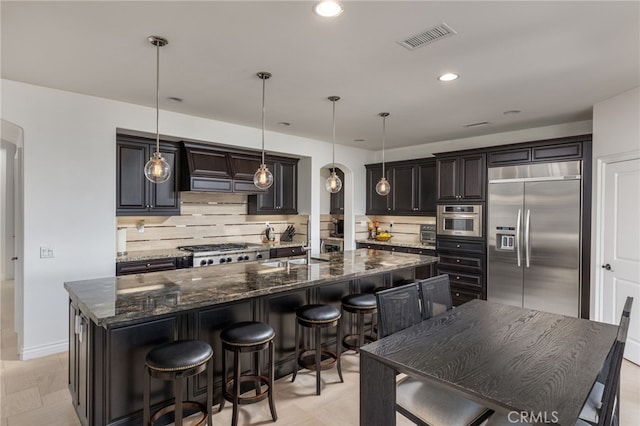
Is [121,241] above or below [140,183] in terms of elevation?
below

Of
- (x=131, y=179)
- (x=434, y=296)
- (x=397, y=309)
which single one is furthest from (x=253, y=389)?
(x=131, y=179)

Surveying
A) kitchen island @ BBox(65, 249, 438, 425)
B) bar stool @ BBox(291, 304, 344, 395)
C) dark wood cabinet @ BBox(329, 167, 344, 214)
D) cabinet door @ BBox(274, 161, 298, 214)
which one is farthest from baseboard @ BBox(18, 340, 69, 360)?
dark wood cabinet @ BBox(329, 167, 344, 214)

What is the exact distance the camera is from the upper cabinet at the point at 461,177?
5.08 metres

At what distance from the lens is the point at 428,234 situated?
6051 mm

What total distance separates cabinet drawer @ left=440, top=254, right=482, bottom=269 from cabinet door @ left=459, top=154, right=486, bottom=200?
0.91 m

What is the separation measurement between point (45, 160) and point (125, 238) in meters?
1.35

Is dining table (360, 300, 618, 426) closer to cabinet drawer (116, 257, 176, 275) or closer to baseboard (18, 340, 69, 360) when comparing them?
cabinet drawer (116, 257, 176, 275)

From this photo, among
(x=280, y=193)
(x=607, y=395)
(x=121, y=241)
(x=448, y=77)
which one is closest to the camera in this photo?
(x=607, y=395)

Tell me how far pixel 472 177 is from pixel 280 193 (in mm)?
3103

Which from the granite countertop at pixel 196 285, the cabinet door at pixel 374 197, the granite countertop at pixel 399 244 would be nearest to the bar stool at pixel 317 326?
the granite countertop at pixel 196 285

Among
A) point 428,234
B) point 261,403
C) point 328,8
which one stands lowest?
point 261,403

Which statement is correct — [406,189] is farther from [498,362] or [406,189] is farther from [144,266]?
[498,362]

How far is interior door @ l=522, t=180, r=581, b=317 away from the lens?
4.23 m

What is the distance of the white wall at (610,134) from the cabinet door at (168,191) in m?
5.22
